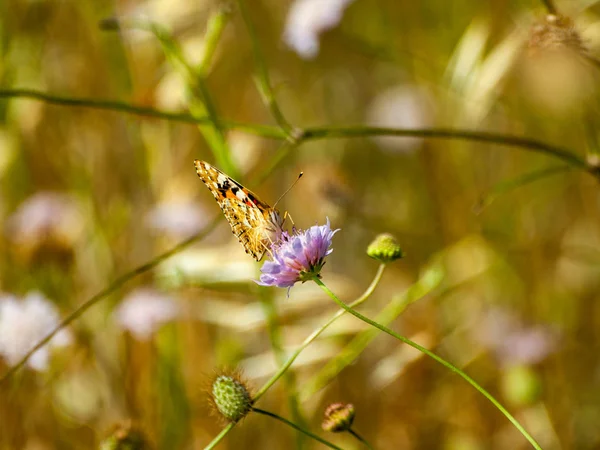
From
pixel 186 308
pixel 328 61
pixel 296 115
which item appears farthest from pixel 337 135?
pixel 328 61

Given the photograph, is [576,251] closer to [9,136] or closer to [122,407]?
[122,407]

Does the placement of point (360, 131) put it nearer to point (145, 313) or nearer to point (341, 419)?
point (341, 419)

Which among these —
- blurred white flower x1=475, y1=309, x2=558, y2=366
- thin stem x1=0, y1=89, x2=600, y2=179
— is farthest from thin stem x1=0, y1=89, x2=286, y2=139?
blurred white flower x1=475, y1=309, x2=558, y2=366

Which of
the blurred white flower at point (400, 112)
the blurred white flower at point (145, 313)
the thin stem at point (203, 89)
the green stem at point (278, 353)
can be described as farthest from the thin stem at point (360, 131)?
the blurred white flower at point (400, 112)

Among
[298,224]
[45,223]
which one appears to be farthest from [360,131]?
[298,224]

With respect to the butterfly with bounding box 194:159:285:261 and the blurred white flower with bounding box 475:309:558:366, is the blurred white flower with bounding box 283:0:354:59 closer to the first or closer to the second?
the butterfly with bounding box 194:159:285:261

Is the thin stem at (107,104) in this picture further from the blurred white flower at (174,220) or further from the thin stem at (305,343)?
the blurred white flower at (174,220)

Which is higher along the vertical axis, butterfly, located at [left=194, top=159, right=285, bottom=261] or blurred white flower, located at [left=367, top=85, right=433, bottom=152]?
butterfly, located at [left=194, top=159, right=285, bottom=261]
